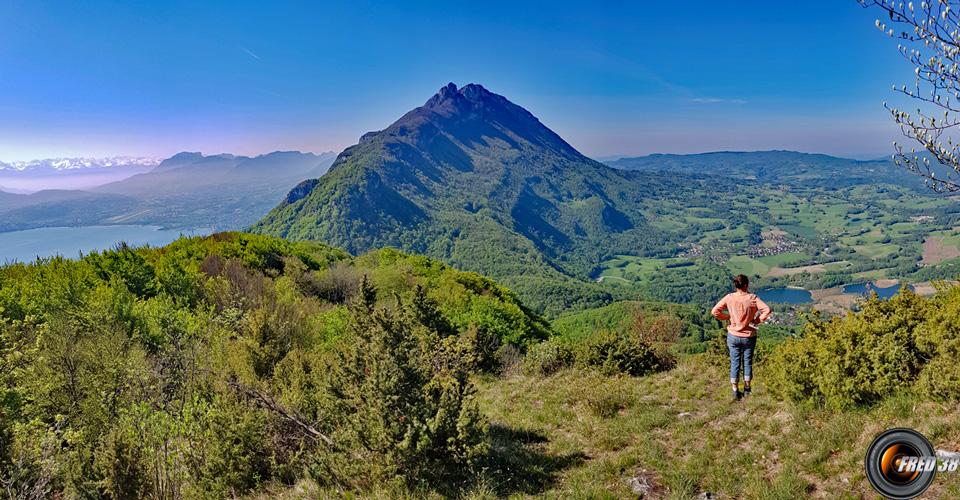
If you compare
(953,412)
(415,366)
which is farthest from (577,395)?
(953,412)

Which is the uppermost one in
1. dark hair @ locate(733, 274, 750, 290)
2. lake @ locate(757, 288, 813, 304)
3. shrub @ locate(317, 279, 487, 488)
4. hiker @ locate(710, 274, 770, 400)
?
dark hair @ locate(733, 274, 750, 290)

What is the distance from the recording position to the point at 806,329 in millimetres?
9391

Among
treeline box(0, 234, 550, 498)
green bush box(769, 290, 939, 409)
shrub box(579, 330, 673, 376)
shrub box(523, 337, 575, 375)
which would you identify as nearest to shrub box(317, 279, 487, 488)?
treeline box(0, 234, 550, 498)

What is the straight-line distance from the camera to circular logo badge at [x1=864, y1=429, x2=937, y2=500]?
15.9 ft

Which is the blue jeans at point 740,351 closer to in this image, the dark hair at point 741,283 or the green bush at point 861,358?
the green bush at point 861,358

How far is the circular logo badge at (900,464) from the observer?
485cm

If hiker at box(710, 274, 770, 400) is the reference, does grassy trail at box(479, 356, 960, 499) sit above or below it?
below

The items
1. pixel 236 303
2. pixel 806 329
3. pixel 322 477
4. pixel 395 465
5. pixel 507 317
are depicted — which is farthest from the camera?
pixel 507 317

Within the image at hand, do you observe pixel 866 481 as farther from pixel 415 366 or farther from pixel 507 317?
pixel 507 317

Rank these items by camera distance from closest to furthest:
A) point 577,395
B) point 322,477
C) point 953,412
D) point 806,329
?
point 953,412 < point 322,477 < point 806,329 < point 577,395

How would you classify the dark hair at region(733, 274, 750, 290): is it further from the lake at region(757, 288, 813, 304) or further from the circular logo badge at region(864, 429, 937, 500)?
the lake at region(757, 288, 813, 304)

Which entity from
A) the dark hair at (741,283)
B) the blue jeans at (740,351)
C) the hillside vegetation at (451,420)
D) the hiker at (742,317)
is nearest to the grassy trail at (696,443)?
the hillside vegetation at (451,420)

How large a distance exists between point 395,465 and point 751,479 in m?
5.40

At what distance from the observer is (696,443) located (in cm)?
799
